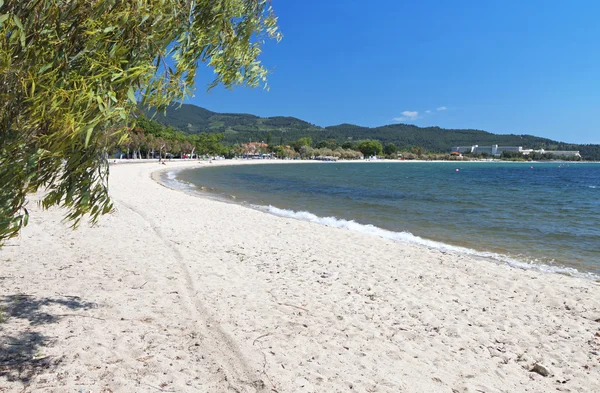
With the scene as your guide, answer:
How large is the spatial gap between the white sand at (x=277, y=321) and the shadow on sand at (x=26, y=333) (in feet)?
0.06

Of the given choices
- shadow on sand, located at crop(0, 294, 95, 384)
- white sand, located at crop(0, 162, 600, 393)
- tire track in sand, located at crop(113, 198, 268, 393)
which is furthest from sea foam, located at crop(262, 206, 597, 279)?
shadow on sand, located at crop(0, 294, 95, 384)

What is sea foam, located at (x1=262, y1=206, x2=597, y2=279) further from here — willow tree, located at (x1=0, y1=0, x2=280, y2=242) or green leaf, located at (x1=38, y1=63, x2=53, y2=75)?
green leaf, located at (x1=38, y1=63, x2=53, y2=75)

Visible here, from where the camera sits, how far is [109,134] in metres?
2.57

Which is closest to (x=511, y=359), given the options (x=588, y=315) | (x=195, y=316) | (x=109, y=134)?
(x=588, y=315)

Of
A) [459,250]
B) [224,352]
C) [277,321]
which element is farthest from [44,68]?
[459,250]

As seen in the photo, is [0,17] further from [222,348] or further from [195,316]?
[195,316]

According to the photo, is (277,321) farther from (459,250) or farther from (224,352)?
(459,250)

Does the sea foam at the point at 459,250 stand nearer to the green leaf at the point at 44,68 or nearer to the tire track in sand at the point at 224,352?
the tire track in sand at the point at 224,352

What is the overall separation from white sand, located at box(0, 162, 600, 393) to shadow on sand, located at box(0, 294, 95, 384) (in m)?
0.02

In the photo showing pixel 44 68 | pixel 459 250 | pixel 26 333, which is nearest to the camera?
pixel 44 68

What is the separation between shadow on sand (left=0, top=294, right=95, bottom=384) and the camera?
3365mm

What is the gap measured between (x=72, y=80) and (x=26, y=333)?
328 cm

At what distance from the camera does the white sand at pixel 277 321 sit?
3.66 metres

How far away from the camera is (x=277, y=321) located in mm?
4977
